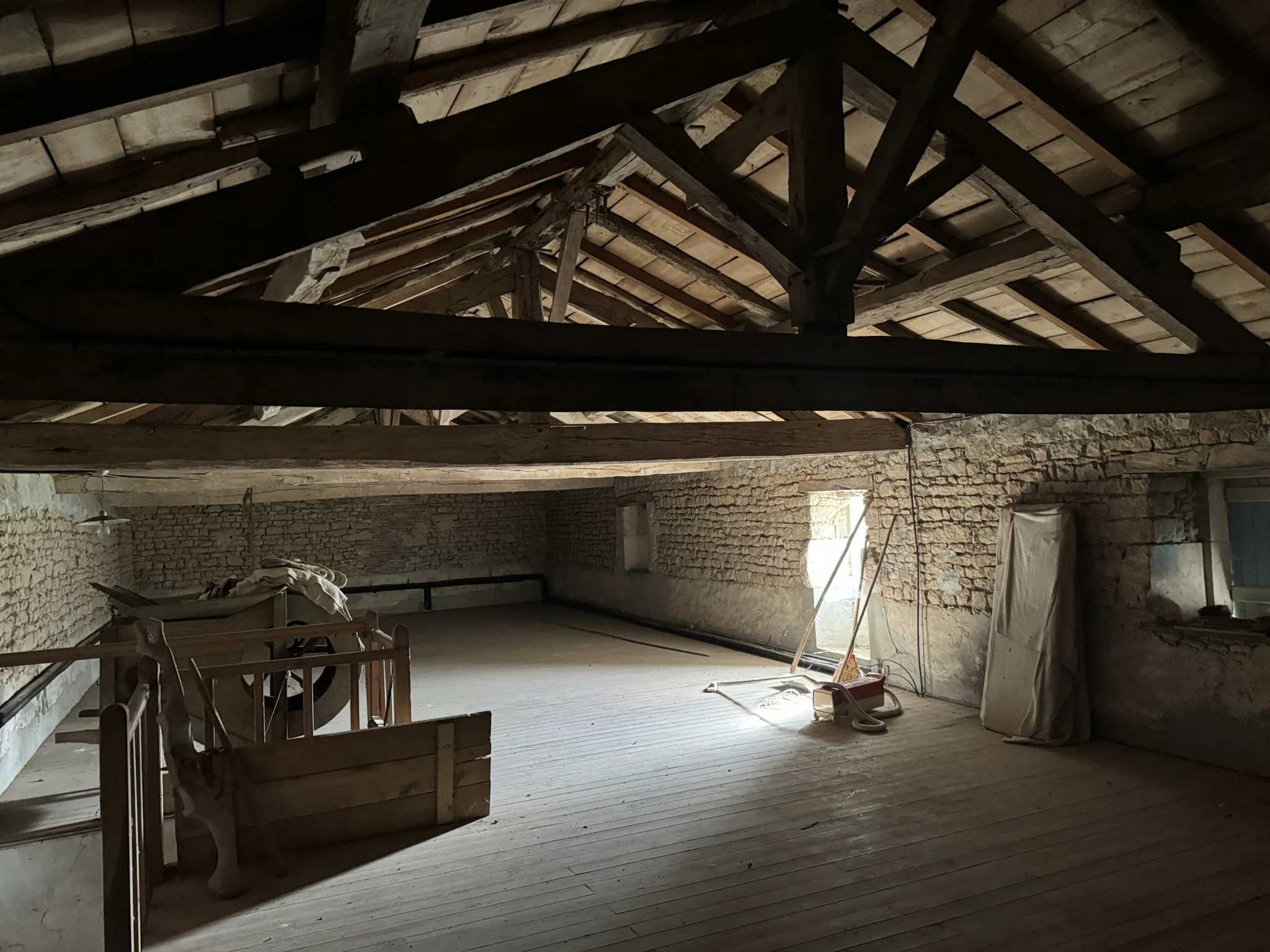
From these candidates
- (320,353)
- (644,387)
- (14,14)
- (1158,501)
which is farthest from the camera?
(1158,501)

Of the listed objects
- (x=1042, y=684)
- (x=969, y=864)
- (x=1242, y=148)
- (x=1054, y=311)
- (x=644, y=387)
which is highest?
(x=1242, y=148)

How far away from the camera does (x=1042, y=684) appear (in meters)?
4.96

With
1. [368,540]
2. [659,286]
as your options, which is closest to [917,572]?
[659,286]

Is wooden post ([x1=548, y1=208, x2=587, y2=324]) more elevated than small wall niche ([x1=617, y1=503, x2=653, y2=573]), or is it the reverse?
wooden post ([x1=548, y1=208, x2=587, y2=324])

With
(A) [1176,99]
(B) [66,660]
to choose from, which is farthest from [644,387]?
(B) [66,660]

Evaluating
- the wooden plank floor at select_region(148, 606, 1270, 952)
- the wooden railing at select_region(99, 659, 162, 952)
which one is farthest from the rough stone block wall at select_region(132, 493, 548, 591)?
the wooden railing at select_region(99, 659, 162, 952)

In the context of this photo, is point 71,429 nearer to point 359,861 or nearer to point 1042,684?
point 359,861

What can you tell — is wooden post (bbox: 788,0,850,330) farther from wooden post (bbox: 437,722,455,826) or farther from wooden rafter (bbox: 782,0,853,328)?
wooden post (bbox: 437,722,455,826)

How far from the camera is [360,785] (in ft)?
12.6

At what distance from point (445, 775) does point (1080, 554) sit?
4.10 m

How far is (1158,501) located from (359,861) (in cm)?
480

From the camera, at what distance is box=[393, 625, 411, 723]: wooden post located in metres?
4.44

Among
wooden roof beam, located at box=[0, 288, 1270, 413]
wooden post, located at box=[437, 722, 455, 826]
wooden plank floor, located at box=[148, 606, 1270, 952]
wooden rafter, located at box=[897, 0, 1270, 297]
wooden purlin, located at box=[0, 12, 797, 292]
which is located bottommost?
wooden plank floor, located at box=[148, 606, 1270, 952]

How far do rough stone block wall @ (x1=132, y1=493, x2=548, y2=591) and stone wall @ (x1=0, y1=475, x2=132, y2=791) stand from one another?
2.60 metres
